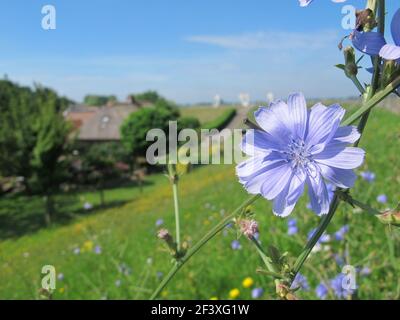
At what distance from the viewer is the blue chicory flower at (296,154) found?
761 mm

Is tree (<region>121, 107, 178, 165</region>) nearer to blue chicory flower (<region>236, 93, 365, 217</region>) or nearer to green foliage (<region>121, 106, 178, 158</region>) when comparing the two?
green foliage (<region>121, 106, 178, 158</region>)

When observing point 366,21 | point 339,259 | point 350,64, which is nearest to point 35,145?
point 339,259

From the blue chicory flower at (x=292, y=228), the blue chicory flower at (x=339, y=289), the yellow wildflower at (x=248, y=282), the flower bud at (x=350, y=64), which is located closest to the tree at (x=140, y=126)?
the blue chicory flower at (x=292, y=228)

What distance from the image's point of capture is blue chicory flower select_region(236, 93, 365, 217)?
76 centimetres

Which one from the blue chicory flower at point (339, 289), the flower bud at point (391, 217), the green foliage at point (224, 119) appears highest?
the green foliage at point (224, 119)

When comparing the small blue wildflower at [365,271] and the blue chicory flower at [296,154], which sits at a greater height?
the blue chicory flower at [296,154]

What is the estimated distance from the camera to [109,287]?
3918 mm

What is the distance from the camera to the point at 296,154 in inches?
32.1

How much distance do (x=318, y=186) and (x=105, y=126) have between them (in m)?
39.4

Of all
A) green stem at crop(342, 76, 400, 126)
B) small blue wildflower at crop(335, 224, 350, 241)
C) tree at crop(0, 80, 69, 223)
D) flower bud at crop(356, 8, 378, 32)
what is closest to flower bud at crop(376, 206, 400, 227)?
green stem at crop(342, 76, 400, 126)

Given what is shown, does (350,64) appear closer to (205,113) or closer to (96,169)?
(96,169)

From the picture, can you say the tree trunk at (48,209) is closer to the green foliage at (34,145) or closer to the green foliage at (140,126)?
the green foliage at (34,145)

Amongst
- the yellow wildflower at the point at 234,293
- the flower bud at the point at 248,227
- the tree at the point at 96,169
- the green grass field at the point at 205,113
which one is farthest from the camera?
the green grass field at the point at 205,113
